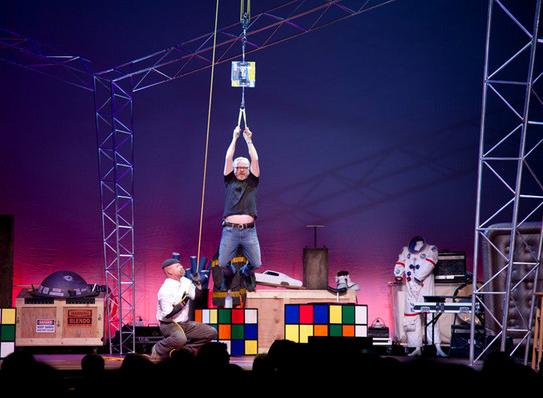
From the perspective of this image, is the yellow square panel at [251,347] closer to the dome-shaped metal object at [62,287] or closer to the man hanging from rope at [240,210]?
the man hanging from rope at [240,210]

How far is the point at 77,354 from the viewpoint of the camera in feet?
35.0

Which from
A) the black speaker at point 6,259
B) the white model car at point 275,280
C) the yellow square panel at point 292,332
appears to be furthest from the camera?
the black speaker at point 6,259

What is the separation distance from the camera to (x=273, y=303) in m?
10.9

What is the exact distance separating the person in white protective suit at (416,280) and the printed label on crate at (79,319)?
14.1 ft

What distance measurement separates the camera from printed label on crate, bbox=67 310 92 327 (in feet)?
35.6

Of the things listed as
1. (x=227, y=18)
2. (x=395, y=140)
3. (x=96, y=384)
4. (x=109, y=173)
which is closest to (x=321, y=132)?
(x=395, y=140)

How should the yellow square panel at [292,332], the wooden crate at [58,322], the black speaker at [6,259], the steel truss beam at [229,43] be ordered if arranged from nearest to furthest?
the yellow square panel at [292,332] → the wooden crate at [58,322] → the black speaker at [6,259] → the steel truss beam at [229,43]

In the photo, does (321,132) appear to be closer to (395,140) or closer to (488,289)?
(395,140)

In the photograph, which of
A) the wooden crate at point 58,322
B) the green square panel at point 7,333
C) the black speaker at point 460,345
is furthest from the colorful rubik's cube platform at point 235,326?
the black speaker at point 460,345

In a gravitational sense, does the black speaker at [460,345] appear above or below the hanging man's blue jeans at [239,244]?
below

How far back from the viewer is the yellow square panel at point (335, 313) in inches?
377

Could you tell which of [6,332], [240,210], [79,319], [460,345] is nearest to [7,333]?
[6,332]

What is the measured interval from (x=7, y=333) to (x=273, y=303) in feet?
11.4

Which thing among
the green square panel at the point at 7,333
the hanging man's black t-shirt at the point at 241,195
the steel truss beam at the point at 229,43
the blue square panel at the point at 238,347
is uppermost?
the steel truss beam at the point at 229,43
